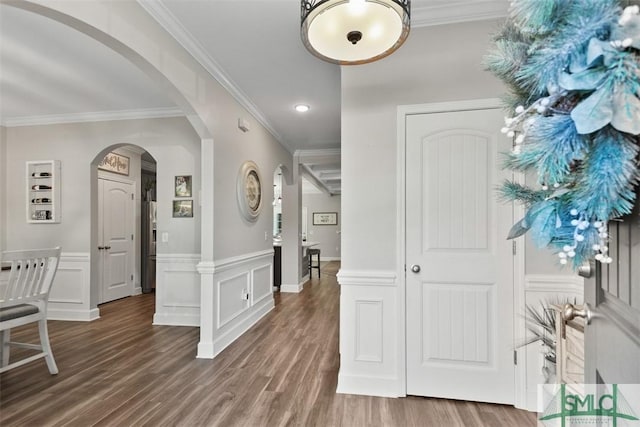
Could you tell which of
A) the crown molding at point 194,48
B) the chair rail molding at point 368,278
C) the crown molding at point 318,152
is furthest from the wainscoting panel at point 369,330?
the crown molding at point 318,152

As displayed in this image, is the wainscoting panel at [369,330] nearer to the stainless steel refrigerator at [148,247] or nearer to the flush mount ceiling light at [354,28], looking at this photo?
the flush mount ceiling light at [354,28]

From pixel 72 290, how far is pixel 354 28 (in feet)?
15.8

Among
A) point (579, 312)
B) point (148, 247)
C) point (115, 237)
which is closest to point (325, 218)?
point (148, 247)

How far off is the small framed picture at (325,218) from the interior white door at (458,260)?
983cm

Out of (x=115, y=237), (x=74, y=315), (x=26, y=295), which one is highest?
(x=115, y=237)

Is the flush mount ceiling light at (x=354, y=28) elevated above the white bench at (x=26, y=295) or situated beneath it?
elevated above

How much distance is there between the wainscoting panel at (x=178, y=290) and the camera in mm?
4039

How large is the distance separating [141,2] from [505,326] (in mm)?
3193

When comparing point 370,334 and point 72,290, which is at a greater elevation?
point 370,334

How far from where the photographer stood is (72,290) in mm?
4289

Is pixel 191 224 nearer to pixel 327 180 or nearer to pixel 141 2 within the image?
pixel 141 2

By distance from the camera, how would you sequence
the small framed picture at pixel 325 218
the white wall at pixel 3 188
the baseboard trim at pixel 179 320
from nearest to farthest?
the baseboard trim at pixel 179 320 → the white wall at pixel 3 188 → the small framed picture at pixel 325 218

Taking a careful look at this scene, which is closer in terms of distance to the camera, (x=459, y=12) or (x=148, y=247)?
(x=459, y=12)

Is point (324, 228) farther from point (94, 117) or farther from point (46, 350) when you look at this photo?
point (46, 350)
